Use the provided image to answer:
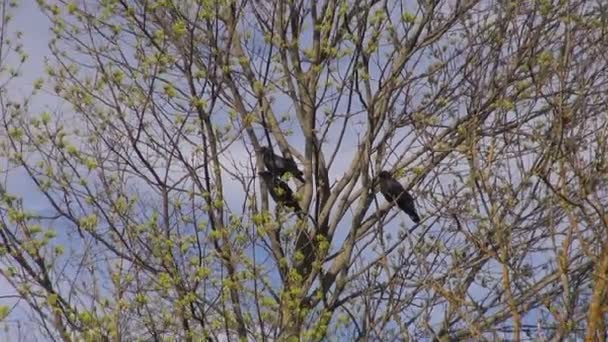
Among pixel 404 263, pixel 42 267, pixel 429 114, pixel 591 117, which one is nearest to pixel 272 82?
pixel 429 114

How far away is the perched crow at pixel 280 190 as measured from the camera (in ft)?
24.2

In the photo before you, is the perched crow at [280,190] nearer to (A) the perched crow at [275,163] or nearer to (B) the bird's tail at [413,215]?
(A) the perched crow at [275,163]

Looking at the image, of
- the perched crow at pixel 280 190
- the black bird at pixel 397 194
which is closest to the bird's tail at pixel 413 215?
the black bird at pixel 397 194

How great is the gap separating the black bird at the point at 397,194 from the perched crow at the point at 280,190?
26.4 inches

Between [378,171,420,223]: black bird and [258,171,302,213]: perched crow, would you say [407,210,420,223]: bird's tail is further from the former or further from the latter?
[258,171,302,213]: perched crow

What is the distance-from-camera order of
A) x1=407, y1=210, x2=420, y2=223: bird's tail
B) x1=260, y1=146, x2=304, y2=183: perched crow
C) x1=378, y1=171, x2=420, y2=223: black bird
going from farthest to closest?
x1=260, y1=146, x2=304, y2=183: perched crow → x1=378, y1=171, x2=420, y2=223: black bird → x1=407, y1=210, x2=420, y2=223: bird's tail

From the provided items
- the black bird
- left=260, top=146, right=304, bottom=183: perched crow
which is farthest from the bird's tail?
left=260, top=146, right=304, bottom=183: perched crow

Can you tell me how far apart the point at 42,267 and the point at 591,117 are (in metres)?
3.33

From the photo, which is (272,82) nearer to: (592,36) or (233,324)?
(233,324)

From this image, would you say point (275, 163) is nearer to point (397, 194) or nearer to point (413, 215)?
point (397, 194)

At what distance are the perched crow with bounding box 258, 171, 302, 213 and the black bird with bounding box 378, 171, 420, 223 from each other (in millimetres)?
670

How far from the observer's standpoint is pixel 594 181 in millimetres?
4180

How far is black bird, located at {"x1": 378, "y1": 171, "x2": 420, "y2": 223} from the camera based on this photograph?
734cm

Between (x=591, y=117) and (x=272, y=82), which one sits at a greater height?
(x=272, y=82)
